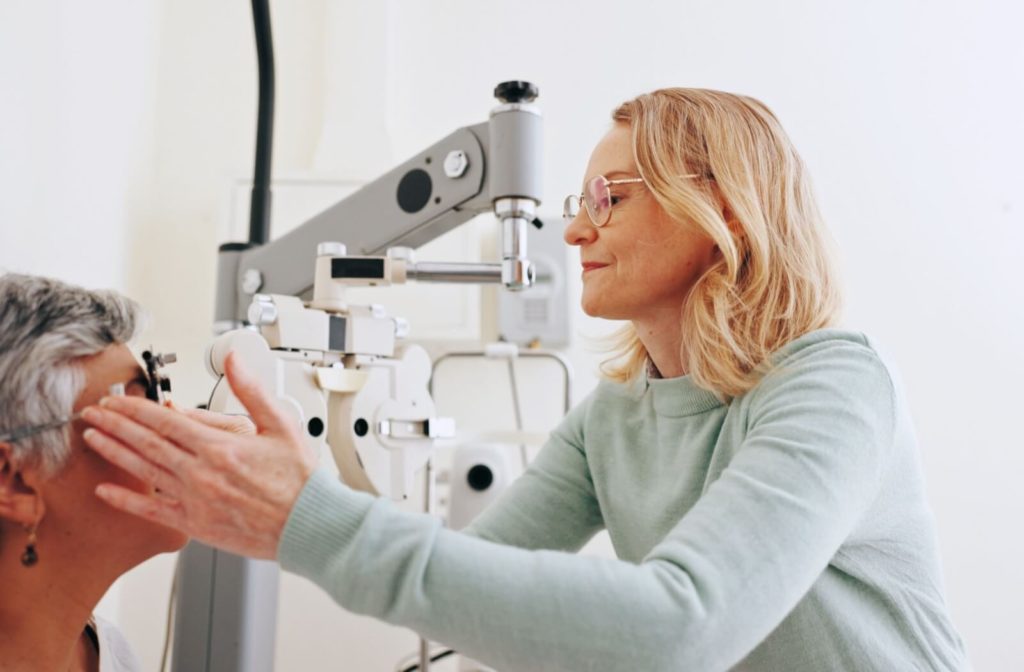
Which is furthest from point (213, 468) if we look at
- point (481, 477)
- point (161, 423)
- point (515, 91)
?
point (481, 477)

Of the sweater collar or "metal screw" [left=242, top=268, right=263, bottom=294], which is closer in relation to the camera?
the sweater collar

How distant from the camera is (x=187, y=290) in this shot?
2031mm

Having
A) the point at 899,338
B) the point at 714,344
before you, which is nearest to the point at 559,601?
the point at 714,344

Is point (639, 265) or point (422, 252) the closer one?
point (639, 265)

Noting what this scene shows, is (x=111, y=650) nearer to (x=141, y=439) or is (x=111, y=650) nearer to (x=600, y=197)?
(x=141, y=439)

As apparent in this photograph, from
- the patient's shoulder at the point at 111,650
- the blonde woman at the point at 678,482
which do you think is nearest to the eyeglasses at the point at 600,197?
the blonde woman at the point at 678,482

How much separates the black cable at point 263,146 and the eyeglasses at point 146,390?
0.71 m

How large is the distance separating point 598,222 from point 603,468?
1.22ft

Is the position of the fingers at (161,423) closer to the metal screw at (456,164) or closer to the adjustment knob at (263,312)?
the adjustment knob at (263,312)

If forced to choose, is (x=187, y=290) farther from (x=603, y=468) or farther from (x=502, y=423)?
(x=603, y=468)

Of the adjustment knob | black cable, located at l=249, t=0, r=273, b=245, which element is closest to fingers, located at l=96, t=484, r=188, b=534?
the adjustment knob

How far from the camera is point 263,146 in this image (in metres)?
1.54

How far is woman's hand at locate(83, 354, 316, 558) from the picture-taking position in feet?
2.02

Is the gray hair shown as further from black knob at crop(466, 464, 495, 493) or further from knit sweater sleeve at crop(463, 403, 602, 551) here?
black knob at crop(466, 464, 495, 493)
